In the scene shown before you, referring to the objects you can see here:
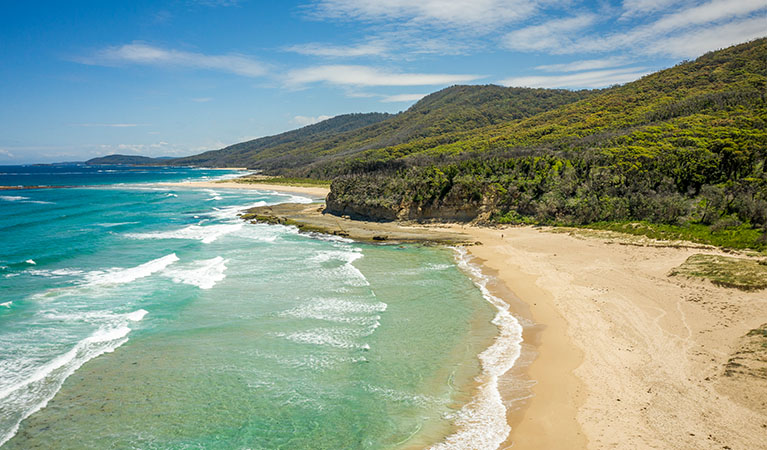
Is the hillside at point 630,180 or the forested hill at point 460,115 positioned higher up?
the forested hill at point 460,115

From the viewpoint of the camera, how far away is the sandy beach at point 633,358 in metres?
8.55

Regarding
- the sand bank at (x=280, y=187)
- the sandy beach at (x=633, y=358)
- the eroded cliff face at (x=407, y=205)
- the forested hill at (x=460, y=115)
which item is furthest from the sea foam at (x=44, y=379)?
the forested hill at (x=460, y=115)

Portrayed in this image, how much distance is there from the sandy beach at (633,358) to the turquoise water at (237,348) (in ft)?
A: 6.07

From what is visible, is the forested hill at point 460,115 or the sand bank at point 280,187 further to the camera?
the forested hill at point 460,115

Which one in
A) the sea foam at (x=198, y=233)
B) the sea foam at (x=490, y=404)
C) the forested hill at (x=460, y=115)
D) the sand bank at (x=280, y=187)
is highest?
the forested hill at (x=460, y=115)

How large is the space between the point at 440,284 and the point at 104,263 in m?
19.7

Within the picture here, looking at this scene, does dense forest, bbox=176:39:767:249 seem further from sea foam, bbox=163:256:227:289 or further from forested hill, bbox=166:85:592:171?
forested hill, bbox=166:85:592:171

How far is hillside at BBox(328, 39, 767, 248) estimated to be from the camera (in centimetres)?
2597

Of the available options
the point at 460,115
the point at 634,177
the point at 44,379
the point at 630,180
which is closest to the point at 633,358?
the point at 44,379

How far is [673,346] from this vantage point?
1198 cm

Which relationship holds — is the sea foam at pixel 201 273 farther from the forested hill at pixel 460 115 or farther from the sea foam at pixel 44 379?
the forested hill at pixel 460 115

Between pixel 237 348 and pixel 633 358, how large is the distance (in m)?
11.9

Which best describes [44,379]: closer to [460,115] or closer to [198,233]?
[198,233]

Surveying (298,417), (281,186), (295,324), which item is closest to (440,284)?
(295,324)
